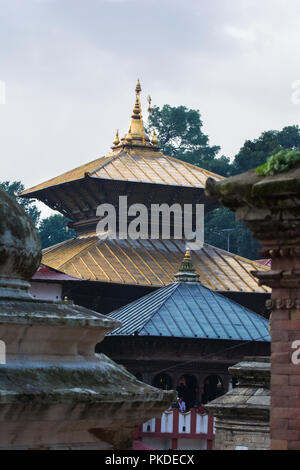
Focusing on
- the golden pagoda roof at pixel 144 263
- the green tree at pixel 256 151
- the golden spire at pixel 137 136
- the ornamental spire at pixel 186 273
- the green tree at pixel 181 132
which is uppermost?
the green tree at pixel 181 132

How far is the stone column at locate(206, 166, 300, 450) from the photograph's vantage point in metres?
7.75

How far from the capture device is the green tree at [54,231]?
7544cm

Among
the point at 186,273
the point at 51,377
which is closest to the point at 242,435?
the point at 51,377

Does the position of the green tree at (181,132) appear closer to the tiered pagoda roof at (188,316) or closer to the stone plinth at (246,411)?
the tiered pagoda roof at (188,316)

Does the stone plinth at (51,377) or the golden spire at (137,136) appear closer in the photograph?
the stone plinth at (51,377)

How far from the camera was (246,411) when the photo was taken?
539 inches

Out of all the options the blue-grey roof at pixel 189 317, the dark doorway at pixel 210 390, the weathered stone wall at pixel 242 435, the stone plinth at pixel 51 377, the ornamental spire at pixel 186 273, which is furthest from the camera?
the ornamental spire at pixel 186 273

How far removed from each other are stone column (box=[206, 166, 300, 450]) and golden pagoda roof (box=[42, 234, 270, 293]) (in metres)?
25.5

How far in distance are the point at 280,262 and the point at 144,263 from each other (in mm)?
27750

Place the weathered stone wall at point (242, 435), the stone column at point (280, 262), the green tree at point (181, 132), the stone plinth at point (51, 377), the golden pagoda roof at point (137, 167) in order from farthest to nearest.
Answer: the green tree at point (181, 132), the golden pagoda roof at point (137, 167), the weathered stone wall at point (242, 435), the stone column at point (280, 262), the stone plinth at point (51, 377)

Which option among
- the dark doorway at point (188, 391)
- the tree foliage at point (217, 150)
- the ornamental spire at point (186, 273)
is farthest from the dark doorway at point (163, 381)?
the tree foliage at point (217, 150)

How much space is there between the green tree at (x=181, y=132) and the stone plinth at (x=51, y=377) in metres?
66.8

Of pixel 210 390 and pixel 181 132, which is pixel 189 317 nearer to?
pixel 210 390
